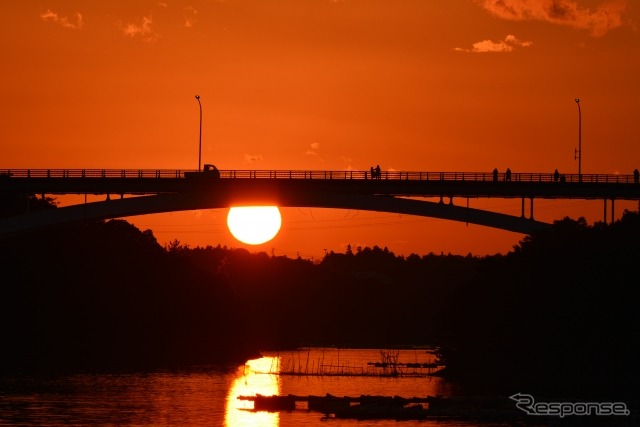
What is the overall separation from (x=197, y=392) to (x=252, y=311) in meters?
77.2

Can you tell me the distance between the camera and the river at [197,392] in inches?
2591

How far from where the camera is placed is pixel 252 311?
158 meters

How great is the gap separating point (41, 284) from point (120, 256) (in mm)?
12852

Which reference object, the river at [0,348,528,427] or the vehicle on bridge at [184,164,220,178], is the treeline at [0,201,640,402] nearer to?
the river at [0,348,528,427]

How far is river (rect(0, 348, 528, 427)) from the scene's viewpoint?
216 feet

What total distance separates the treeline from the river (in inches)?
211

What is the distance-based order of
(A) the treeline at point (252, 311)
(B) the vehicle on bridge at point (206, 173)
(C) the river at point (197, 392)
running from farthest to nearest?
1. (B) the vehicle on bridge at point (206, 173)
2. (A) the treeline at point (252, 311)
3. (C) the river at point (197, 392)

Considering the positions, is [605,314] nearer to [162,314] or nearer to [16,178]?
[16,178]

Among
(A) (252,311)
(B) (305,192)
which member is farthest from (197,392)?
(A) (252,311)

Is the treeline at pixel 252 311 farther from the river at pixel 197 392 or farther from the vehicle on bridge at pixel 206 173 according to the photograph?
the vehicle on bridge at pixel 206 173

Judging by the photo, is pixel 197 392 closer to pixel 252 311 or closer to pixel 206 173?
pixel 206 173

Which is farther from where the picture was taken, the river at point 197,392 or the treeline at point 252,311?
the treeline at point 252,311

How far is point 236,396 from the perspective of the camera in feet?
255

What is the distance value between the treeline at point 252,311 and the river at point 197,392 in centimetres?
537
